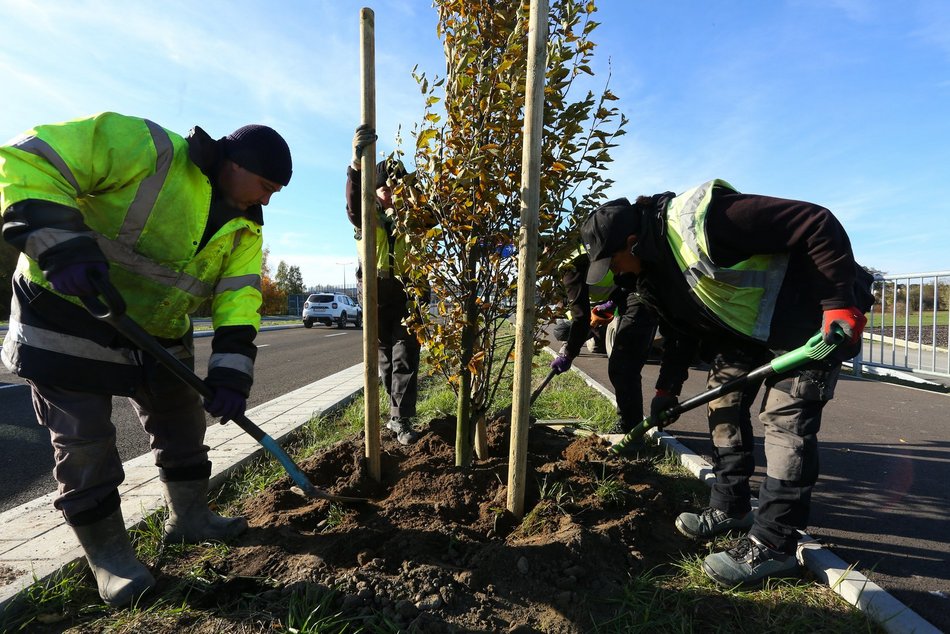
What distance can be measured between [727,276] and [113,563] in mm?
2704

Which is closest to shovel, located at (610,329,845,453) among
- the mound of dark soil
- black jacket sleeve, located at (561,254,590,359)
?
the mound of dark soil

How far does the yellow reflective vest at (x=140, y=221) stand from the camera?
5.27 ft

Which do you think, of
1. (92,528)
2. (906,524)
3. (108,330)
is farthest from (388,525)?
(906,524)

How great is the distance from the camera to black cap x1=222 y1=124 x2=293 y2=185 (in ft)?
6.76

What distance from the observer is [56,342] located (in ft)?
5.99

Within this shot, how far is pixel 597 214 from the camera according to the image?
2.38 meters

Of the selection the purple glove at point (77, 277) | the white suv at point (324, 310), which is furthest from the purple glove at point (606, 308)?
the white suv at point (324, 310)

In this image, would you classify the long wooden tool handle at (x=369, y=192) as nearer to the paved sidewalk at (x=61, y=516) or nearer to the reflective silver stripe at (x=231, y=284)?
the reflective silver stripe at (x=231, y=284)

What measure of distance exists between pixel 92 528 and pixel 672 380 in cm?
284

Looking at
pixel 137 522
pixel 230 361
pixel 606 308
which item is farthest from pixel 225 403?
pixel 606 308

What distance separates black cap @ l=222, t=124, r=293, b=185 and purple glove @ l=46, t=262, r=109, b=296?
27.2 inches

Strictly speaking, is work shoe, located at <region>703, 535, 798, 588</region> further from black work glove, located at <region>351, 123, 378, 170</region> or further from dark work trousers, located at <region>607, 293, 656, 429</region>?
black work glove, located at <region>351, 123, 378, 170</region>

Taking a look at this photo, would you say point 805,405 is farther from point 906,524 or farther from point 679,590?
point 906,524

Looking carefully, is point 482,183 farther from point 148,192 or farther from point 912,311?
point 912,311
